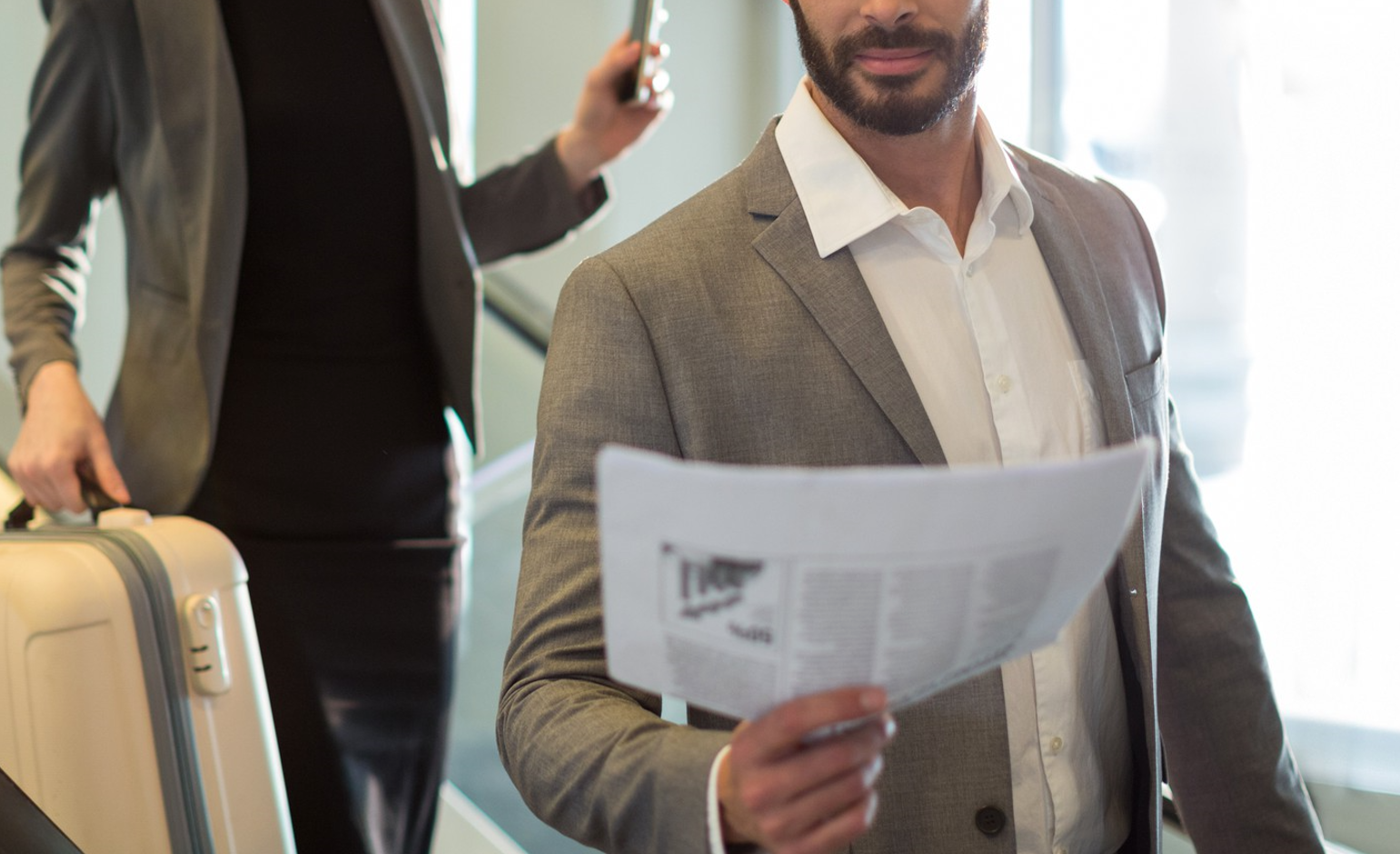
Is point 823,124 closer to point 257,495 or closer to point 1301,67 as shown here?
point 257,495

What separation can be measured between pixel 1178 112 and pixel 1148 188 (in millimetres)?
154

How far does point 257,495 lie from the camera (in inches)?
69.0

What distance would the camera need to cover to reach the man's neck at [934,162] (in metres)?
1.21

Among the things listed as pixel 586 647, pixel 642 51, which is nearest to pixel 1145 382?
pixel 586 647

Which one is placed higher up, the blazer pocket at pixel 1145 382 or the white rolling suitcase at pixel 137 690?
the blazer pocket at pixel 1145 382

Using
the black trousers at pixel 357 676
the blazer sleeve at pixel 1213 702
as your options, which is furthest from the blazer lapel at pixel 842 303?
the black trousers at pixel 357 676

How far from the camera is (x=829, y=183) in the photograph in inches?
44.7

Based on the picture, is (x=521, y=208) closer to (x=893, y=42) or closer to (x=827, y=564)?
(x=893, y=42)

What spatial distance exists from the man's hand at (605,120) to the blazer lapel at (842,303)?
834 mm

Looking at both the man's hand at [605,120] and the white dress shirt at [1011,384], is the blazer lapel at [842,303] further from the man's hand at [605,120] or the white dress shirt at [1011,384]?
the man's hand at [605,120]

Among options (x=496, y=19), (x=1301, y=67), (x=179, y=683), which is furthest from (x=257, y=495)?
(x=496, y=19)

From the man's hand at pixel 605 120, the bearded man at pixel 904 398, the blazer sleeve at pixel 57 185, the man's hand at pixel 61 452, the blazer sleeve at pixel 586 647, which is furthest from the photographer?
the man's hand at pixel 605 120

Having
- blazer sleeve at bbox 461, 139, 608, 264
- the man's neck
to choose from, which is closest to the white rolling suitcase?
blazer sleeve at bbox 461, 139, 608, 264

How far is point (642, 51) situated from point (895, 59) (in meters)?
0.82
